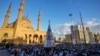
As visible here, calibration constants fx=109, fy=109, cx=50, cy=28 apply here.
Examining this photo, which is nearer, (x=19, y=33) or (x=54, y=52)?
(x=54, y=52)

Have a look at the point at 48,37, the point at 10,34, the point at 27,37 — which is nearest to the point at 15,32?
the point at 10,34

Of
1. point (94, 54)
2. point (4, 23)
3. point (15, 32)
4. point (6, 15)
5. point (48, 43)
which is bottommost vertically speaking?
point (94, 54)

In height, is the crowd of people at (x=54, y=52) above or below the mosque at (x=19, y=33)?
below

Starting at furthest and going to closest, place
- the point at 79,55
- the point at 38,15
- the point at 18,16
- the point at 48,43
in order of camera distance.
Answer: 1. the point at 38,15
2. the point at 18,16
3. the point at 48,43
4. the point at 79,55

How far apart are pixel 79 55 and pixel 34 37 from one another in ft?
104

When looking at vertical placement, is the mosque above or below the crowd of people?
above

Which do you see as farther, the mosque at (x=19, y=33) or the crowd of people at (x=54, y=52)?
the mosque at (x=19, y=33)

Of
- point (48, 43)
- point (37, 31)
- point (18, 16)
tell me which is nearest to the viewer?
point (48, 43)

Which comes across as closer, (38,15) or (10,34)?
(10,34)

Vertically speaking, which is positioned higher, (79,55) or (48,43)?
(48,43)

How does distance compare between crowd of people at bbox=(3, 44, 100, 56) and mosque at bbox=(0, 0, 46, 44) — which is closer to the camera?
crowd of people at bbox=(3, 44, 100, 56)

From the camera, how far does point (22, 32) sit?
121 ft

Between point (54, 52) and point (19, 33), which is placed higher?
point (19, 33)

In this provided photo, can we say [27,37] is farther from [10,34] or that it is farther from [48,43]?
[48,43]
